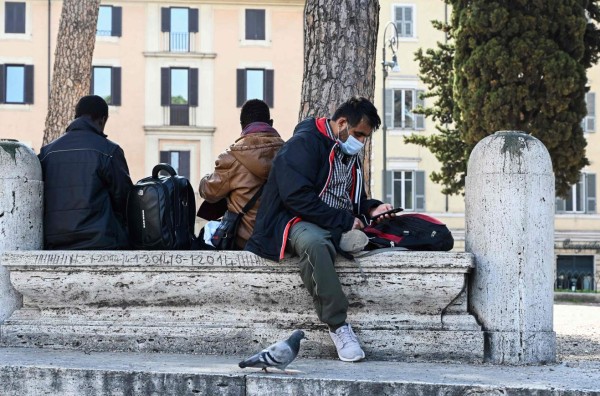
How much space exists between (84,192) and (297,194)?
1408mm

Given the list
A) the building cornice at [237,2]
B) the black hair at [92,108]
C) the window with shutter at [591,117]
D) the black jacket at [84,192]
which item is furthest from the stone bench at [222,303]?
the window with shutter at [591,117]

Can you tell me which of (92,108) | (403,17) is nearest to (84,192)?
(92,108)

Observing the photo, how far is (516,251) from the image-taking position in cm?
665

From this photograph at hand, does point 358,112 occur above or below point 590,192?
below

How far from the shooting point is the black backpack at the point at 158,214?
24.1 feet

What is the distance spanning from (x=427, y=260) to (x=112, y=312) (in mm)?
1866

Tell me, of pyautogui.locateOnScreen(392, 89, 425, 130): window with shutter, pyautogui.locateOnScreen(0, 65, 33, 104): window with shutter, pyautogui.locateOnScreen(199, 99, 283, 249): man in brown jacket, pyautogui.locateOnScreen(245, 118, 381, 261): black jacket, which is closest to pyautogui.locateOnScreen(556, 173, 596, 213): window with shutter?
pyautogui.locateOnScreen(392, 89, 425, 130): window with shutter

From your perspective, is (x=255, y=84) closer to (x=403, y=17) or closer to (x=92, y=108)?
(x=403, y=17)

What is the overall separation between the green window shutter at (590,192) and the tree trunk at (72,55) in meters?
32.6

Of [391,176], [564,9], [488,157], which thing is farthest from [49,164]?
[391,176]

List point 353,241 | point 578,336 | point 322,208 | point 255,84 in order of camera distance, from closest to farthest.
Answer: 1. point 353,241
2. point 322,208
3. point 578,336
4. point 255,84

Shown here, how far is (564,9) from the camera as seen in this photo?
30.2m

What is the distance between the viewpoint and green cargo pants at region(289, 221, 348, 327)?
648 cm

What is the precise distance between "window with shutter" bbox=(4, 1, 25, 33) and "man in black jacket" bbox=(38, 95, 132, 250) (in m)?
40.3
